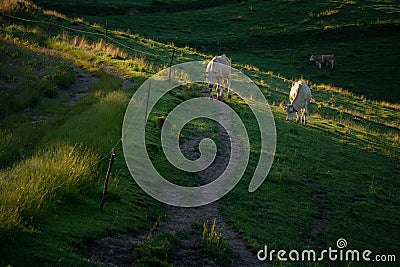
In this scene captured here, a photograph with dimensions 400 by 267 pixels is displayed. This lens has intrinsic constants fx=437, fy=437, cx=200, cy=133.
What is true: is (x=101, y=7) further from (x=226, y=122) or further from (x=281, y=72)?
(x=226, y=122)

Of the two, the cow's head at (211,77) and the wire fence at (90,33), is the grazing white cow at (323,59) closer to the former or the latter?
the wire fence at (90,33)

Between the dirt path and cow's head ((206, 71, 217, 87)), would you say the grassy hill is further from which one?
cow's head ((206, 71, 217, 87))

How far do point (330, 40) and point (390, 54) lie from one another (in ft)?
29.8

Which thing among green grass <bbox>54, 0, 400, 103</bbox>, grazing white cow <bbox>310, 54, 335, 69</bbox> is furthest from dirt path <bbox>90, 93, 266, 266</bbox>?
grazing white cow <bbox>310, 54, 335, 69</bbox>

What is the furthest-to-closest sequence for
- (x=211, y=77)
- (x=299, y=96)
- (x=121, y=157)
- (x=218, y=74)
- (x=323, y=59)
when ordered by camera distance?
(x=323, y=59) → (x=218, y=74) → (x=211, y=77) → (x=299, y=96) → (x=121, y=157)

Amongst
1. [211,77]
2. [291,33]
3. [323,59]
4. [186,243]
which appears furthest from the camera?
[291,33]

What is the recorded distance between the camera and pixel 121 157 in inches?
491

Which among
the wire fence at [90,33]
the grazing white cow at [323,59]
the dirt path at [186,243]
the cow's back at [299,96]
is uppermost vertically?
the grazing white cow at [323,59]

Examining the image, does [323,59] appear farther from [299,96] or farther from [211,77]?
[299,96]

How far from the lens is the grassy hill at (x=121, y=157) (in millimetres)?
8422

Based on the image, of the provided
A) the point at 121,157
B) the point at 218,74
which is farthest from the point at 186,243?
the point at 218,74

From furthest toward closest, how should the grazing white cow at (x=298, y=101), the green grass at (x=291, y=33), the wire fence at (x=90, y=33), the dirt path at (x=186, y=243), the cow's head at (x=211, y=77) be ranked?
the green grass at (x=291, y=33)
the wire fence at (x=90, y=33)
the cow's head at (x=211, y=77)
the grazing white cow at (x=298, y=101)
the dirt path at (x=186, y=243)

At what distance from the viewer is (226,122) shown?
20.1 m

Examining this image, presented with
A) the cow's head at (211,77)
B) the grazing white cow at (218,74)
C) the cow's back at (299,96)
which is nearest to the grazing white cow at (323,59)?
the grazing white cow at (218,74)
